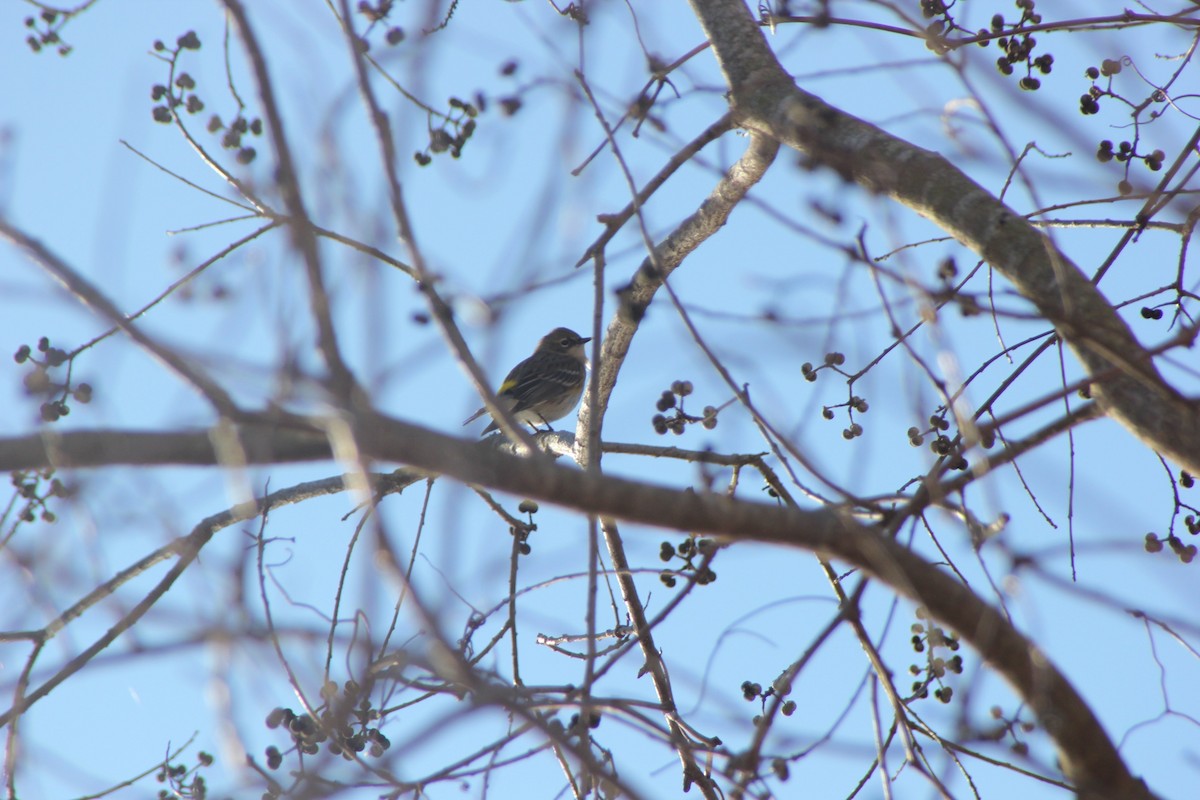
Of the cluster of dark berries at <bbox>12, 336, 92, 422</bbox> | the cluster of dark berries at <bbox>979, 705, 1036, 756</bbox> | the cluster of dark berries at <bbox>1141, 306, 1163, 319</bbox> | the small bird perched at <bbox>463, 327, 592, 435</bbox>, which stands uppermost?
the small bird perched at <bbox>463, 327, 592, 435</bbox>

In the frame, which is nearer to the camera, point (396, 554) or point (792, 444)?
point (396, 554)

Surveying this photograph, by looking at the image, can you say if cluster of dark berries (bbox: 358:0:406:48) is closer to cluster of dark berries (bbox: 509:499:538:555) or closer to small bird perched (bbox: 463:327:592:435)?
cluster of dark berries (bbox: 509:499:538:555)

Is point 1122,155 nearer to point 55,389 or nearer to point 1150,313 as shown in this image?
point 1150,313

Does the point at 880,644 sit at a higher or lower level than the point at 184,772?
lower

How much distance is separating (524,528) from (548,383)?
22.5 feet

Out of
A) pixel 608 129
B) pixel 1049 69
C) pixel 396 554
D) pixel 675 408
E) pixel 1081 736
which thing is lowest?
pixel 1081 736

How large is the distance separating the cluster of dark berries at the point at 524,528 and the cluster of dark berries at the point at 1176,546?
2.76 m

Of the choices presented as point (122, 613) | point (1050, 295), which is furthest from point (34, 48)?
point (1050, 295)

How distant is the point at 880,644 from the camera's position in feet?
10.9

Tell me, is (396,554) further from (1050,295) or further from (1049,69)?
(1049,69)

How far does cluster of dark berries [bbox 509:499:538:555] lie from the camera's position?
5.82 m

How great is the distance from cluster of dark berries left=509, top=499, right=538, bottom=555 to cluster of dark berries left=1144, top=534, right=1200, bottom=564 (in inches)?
108

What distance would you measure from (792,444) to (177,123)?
3273 mm

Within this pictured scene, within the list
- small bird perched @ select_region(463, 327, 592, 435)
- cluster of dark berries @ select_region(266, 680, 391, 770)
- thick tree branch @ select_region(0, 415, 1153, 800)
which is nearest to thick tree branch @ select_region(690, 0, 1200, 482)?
thick tree branch @ select_region(0, 415, 1153, 800)
